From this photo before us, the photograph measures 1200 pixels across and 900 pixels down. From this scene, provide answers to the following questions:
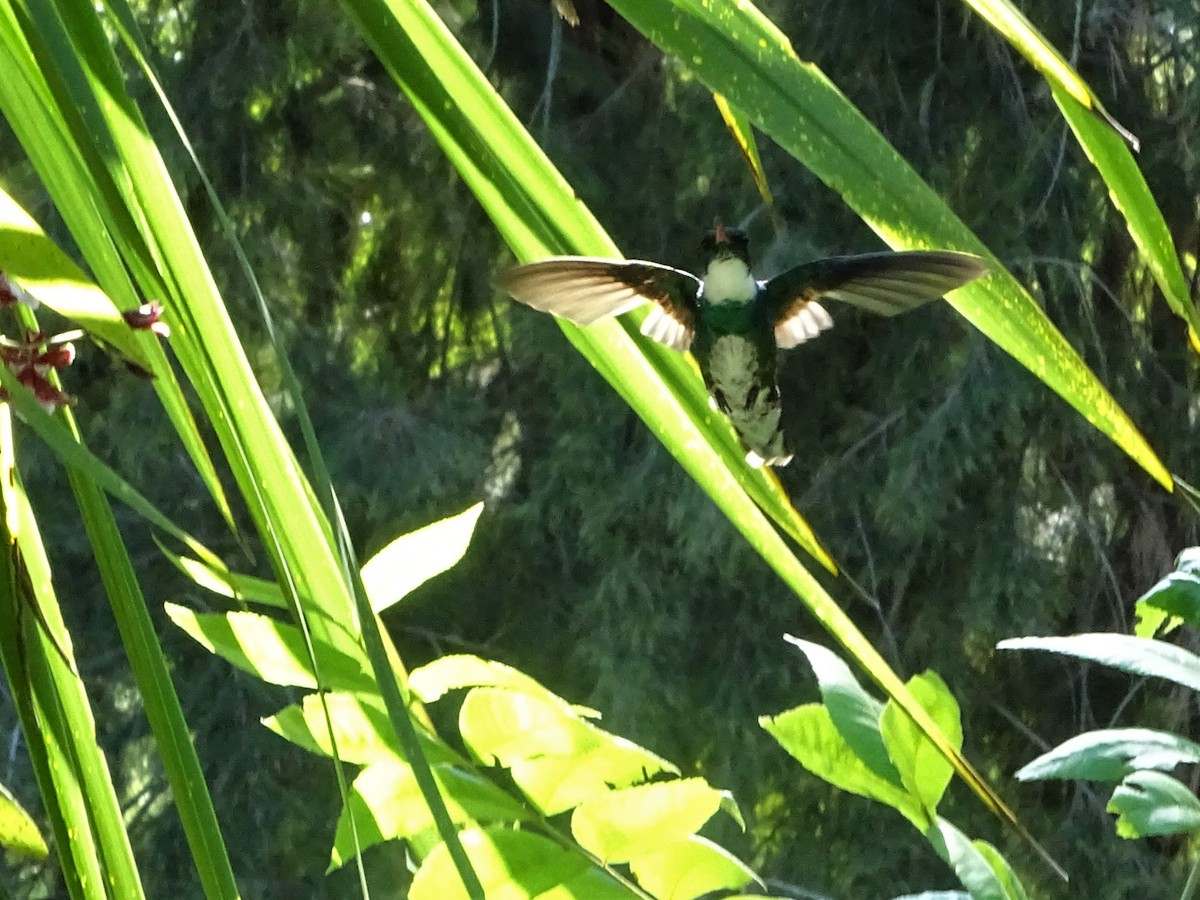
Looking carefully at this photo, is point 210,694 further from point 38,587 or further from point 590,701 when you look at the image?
point 38,587

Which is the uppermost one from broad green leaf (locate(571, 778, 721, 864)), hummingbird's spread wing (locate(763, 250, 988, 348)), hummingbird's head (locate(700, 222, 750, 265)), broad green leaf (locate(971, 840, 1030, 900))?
hummingbird's head (locate(700, 222, 750, 265))

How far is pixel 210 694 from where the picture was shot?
1725 millimetres

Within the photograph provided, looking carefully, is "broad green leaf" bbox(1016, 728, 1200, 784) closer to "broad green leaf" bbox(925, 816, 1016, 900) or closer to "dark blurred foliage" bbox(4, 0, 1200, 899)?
"broad green leaf" bbox(925, 816, 1016, 900)

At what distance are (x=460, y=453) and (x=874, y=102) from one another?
680 millimetres

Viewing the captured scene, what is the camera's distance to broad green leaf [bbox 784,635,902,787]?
13.7 inches

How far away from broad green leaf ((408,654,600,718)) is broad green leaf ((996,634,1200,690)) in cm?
15

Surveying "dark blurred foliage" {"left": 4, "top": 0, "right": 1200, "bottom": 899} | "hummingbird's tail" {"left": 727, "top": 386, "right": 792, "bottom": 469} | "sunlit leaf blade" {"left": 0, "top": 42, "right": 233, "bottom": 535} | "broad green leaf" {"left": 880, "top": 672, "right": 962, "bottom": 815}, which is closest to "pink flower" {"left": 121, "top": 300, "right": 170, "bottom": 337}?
"sunlit leaf blade" {"left": 0, "top": 42, "right": 233, "bottom": 535}

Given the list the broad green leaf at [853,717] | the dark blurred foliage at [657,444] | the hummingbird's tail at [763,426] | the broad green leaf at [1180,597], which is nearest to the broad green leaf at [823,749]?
the broad green leaf at [853,717]

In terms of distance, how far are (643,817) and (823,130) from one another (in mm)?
180

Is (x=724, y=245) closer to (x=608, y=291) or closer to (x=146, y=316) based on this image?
(x=608, y=291)

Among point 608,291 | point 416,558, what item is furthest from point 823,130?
point 608,291

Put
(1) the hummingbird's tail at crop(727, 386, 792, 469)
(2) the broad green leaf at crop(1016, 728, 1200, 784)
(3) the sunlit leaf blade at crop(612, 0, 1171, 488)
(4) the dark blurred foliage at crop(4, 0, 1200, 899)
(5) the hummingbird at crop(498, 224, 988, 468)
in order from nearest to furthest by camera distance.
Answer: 1. (3) the sunlit leaf blade at crop(612, 0, 1171, 488)
2. (2) the broad green leaf at crop(1016, 728, 1200, 784)
3. (5) the hummingbird at crop(498, 224, 988, 468)
4. (1) the hummingbird's tail at crop(727, 386, 792, 469)
5. (4) the dark blurred foliage at crop(4, 0, 1200, 899)

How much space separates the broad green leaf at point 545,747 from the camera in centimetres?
33

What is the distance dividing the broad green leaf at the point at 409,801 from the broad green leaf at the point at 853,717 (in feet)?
0.29
